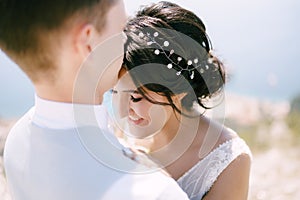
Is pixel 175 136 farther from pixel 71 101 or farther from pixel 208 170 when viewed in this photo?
pixel 71 101

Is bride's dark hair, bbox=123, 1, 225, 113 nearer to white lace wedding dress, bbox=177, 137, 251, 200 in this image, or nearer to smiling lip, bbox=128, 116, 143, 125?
smiling lip, bbox=128, 116, 143, 125

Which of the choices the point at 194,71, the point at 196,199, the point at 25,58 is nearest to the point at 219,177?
the point at 196,199

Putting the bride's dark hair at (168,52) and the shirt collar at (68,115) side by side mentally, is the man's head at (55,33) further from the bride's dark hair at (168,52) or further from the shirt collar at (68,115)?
the bride's dark hair at (168,52)

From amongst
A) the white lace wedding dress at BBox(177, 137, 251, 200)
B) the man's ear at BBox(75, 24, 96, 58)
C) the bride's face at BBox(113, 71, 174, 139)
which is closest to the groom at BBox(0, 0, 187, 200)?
the man's ear at BBox(75, 24, 96, 58)

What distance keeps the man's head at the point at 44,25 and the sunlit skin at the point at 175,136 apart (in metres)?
0.86

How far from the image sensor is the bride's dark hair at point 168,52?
69.4 inches

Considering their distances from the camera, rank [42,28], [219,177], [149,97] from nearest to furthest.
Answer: [42,28] < [149,97] < [219,177]

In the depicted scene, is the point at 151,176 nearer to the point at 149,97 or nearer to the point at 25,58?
the point at 25,58

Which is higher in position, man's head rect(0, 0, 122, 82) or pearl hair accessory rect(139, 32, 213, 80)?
man's head rect(0, 0, 122, 82)

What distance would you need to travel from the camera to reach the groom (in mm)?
860

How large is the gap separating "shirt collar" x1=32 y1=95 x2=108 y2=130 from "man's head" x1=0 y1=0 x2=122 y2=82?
0.24ft

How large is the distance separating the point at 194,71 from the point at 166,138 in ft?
1.01

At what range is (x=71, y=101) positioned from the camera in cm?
94

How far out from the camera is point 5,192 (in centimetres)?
304
